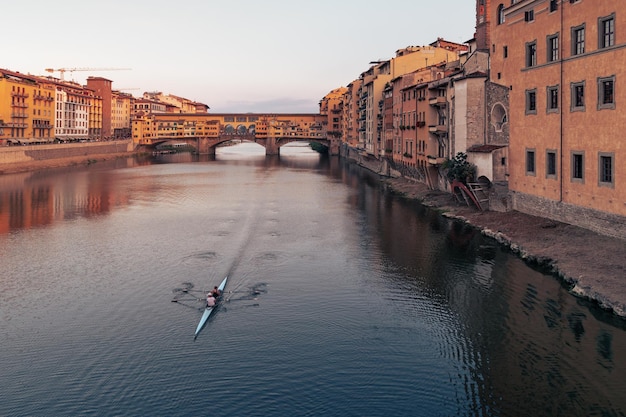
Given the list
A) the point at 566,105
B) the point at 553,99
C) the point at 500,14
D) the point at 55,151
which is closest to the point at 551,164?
the point at 553,99

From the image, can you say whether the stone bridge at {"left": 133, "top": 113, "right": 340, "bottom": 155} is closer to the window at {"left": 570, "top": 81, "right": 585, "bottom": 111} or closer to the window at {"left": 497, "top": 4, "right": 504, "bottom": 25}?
the window at {"left": 497, "top": 4, "right": 504, "bottom": 25}

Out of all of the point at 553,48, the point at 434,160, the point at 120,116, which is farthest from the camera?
the point at 120,116

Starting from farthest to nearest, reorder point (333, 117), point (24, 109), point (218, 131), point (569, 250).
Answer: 1. point (218, 131)
2. point (333, 117)
3. point (24, 109)
4. point (569, 250)

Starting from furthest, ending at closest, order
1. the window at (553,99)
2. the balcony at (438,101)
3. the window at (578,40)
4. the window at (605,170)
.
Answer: the balcony at (438,101) → the window at (553,99) → the window at (578,40) → the window at (605,170)

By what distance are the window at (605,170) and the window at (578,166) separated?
1642 millimetres

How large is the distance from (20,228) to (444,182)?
129 feet

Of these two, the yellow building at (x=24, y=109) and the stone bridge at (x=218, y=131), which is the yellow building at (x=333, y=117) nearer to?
the stone bridge at (x=218, y=131)

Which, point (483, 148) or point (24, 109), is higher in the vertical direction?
point (24, 109)

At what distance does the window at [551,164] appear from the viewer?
39969mm

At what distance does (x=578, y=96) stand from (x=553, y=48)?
15.5ft

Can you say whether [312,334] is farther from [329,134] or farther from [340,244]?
[329,134]

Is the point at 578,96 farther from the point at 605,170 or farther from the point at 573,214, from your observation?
Answer: the point at 573,214

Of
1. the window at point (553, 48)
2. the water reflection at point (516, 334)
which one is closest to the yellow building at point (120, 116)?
the window at point (553, 48)

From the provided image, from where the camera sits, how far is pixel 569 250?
33.6 metres
